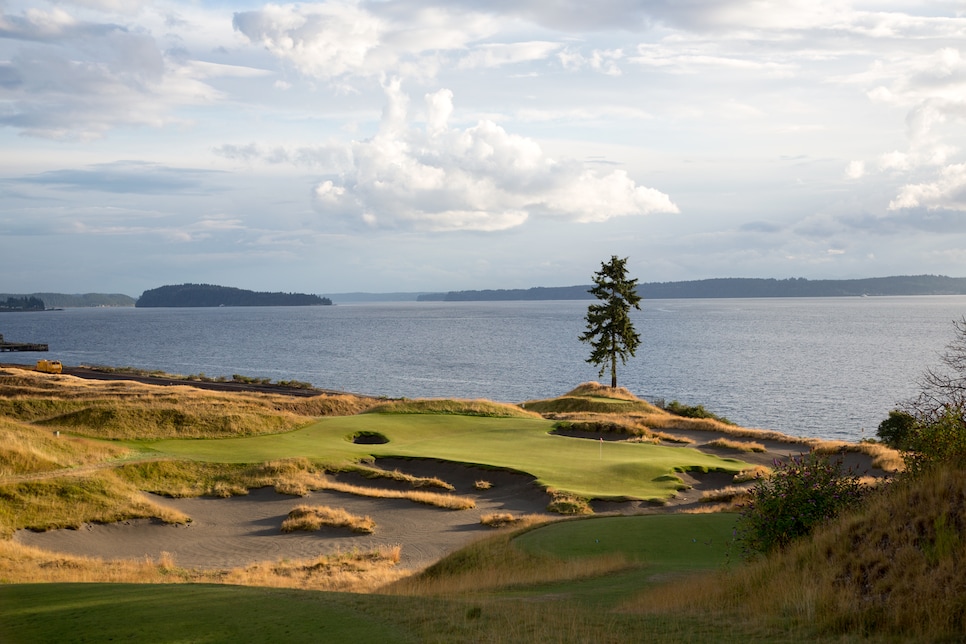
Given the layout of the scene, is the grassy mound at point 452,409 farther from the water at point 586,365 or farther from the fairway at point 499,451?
the water at point 586,365

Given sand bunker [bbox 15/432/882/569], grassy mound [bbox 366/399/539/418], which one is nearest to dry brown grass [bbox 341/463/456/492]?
sand bunker [bbox 15/432/882/569]

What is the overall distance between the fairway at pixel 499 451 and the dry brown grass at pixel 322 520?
5323mm

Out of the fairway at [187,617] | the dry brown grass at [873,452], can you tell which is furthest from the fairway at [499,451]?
the fairway at [187,617]

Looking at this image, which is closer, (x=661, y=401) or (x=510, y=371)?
(x=661, y=401)

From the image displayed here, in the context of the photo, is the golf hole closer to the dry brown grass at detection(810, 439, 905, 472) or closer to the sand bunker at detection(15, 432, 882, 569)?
the sand bunker at detection(15, 432, 882, 569)

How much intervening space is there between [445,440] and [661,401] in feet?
108

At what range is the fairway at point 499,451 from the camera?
30484mm

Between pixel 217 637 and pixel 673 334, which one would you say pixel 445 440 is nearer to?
pixel 217 637

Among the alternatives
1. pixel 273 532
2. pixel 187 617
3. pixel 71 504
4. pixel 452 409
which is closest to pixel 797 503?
pixel 187 617

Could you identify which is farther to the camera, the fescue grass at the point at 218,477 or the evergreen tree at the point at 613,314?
the evergreen tree at the point at 613,314

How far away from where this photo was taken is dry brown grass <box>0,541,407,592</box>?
1689 centimetres

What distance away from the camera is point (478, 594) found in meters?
13.5

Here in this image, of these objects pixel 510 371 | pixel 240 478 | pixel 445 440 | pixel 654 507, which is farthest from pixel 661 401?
pixel 510 371

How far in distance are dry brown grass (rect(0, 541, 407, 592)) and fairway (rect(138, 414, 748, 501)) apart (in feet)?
33.4
